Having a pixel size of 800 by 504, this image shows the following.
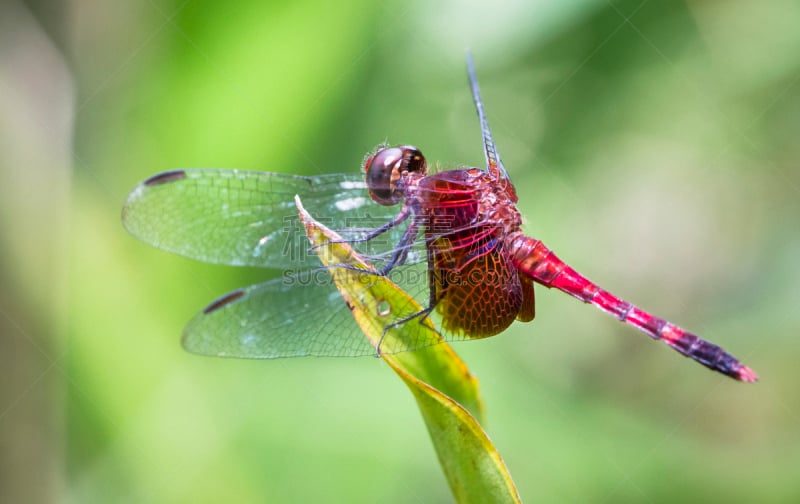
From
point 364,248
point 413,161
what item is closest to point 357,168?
point 413,161

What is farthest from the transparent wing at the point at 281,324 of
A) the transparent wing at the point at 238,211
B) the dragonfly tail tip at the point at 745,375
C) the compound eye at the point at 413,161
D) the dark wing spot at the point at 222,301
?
the dragonfly tail tip at the point at 745,375

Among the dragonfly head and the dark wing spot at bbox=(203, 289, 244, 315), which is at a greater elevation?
the dragonfly head

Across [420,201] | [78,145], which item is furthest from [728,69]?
[78,145]

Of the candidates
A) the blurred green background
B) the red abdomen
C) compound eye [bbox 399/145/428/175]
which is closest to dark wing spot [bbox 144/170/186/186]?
the blurred green background

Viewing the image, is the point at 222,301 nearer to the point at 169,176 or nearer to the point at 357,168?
the point at 169,176

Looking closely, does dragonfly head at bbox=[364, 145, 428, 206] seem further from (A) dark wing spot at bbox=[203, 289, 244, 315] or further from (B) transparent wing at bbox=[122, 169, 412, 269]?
(A) dark wing spot at bbox=[203, 289, 244, 315]
